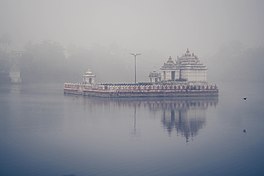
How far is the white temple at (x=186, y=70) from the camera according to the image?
66.8 meters

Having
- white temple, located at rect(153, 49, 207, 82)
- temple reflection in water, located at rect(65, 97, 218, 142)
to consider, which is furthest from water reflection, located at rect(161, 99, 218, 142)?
white temple, located at rect(153, 49, 207, 82)

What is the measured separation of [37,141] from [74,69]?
316 ft

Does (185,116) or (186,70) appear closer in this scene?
(185,116)

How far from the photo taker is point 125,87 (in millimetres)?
60406

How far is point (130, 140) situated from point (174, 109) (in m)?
18.1

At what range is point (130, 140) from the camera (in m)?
29.9

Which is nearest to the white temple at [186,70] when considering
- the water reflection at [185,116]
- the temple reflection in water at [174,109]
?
the temple reflection in water at [174,109]

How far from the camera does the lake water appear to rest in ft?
75.5

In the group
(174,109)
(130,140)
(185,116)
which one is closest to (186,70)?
(174,109)

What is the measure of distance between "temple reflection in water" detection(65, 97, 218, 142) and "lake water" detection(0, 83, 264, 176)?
88 millimetres

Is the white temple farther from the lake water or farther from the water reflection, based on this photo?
the lake water

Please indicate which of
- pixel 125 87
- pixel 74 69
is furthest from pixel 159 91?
pixel 74 69

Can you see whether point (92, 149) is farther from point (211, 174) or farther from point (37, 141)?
point (211, 174)

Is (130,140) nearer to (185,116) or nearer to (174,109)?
(185,116)
